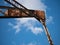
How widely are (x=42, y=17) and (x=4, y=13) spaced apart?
1419 mm

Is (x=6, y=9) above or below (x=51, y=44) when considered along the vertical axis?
above

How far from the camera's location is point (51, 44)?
5586 millimetres

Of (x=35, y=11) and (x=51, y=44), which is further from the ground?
(x=35, y=11)

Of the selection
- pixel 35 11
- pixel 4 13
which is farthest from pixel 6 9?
pixel 35 11

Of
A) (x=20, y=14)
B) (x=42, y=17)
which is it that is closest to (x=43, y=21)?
(x=42, y=17)

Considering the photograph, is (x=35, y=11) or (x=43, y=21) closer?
(x=43, y=21)

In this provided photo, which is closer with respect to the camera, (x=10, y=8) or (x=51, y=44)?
(x=51, y=44)

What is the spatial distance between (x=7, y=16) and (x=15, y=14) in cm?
31

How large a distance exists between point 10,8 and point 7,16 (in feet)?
1.04

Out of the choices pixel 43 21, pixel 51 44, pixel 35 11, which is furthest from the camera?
pixel 35 11

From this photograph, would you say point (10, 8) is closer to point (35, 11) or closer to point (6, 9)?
point (6, 9)

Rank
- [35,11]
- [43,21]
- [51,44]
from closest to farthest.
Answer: [51,44], [43,21], [35,11]

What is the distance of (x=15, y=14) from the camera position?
6.53m

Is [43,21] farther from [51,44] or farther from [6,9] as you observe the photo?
[6,9]
